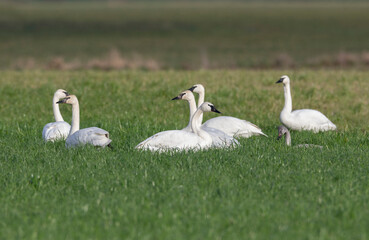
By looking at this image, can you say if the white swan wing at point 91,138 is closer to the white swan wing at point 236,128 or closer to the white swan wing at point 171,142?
the white swan wing at point 171,142

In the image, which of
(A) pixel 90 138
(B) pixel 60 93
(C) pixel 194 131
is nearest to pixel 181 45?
(B) pixel 60 93

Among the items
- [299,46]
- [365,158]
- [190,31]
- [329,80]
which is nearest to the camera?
[365,158]

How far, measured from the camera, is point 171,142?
10352 mm

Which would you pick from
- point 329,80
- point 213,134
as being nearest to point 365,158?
point 213,134

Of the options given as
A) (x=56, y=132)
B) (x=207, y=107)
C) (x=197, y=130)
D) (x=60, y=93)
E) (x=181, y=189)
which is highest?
(x=60, y=93)

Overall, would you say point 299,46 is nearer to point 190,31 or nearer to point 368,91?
point 190,31

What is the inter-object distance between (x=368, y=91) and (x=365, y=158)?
10625mm

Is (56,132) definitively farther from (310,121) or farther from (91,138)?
(310,121)

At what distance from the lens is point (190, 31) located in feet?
226

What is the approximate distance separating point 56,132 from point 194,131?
2.92 m

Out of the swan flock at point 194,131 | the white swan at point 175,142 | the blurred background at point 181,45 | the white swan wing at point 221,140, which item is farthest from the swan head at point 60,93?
the blurred background at point 181,45

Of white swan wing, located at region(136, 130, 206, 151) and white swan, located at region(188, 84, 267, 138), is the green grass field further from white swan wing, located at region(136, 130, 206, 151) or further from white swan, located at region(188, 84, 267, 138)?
white swan, located at region(188, 84, 267, 138)

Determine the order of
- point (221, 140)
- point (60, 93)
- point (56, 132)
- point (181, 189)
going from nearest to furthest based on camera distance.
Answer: point (181, 189), point (221, 140), point (56, 132), point (60, 93)

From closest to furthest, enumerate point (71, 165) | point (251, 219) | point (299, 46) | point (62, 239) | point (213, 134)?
point (62, 239) < point (251, 219) < point (71, 165) < point (213, 134) < point (299, 46)
